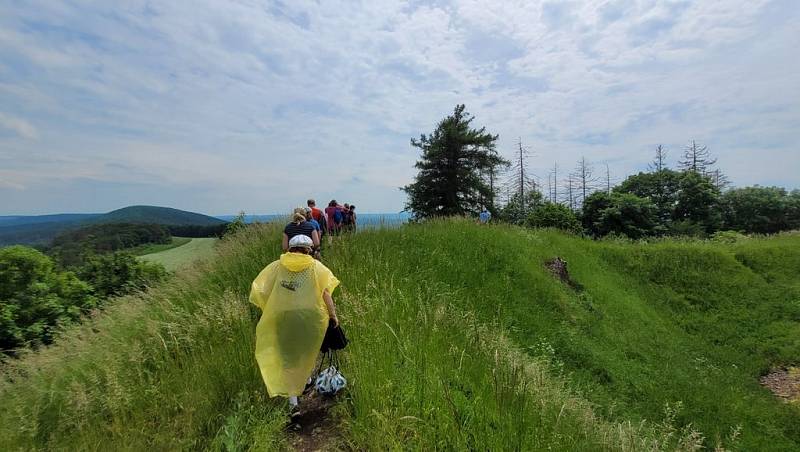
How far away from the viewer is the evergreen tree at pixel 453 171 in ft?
91.0

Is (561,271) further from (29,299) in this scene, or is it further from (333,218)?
(29,299)

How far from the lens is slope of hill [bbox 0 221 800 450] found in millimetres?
2895

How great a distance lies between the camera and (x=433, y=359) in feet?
12.3

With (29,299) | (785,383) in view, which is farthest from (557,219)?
(29,299)

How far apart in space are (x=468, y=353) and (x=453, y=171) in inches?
973

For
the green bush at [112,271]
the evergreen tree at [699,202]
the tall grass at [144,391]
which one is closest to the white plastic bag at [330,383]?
the tall grass at [144,391]

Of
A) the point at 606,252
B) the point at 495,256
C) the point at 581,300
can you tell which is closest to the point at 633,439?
the point at 495,256

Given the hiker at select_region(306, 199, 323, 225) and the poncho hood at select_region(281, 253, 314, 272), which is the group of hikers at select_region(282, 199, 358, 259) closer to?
the hiker at select_region(306, 199, 323, 225)

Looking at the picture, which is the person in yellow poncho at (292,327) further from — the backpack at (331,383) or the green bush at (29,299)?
the green bush at (29,299)

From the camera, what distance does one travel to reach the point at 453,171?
27.8m

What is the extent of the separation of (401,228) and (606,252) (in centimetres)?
1017

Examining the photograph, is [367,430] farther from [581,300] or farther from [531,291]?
[581,300]

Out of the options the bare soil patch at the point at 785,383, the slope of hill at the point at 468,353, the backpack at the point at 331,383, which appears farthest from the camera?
the bare soil patch at the point at 785,383

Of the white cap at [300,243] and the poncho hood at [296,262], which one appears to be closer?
the poncho hood at [296,262]
